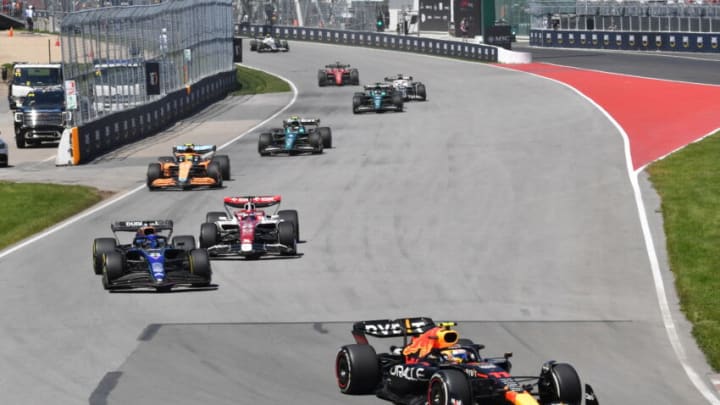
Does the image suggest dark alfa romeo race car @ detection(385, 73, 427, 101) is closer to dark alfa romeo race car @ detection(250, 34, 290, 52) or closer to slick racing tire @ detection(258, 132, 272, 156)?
slick racing tire @ detection(258, 132, 272, 156)

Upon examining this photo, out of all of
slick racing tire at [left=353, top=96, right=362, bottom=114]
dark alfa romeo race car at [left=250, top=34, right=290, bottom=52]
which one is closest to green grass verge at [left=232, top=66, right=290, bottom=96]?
dark alfa romeo race car at [left=250, top=34, right=290, bottom=52]

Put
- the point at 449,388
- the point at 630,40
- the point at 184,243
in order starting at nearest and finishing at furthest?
the point at 449,388, the point at 184,243, the point at 630,40

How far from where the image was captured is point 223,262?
79.0ft

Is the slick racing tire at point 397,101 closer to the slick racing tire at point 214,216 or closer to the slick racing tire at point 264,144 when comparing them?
the slick racing tire at point 264,144

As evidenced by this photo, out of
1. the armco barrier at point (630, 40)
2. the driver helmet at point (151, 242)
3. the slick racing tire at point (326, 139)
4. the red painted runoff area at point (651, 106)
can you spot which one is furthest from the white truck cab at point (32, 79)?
the armco barrier at point (630, 40)

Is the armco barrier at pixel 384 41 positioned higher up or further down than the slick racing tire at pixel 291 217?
higher up

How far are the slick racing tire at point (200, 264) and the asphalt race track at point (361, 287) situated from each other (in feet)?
1.25

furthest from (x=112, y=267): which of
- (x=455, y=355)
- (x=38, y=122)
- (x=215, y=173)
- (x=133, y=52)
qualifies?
(x=133, y=52)

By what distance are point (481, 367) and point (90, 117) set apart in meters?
32.5

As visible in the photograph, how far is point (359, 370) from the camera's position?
48.5 ft

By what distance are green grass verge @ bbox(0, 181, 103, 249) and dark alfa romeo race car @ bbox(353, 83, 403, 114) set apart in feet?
72.8

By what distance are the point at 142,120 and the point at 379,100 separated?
10.6 meters

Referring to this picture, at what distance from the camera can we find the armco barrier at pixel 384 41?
281ft

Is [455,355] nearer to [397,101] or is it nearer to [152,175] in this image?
[152,175]
